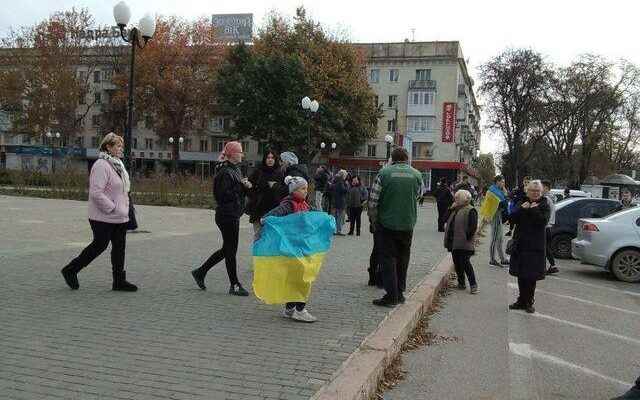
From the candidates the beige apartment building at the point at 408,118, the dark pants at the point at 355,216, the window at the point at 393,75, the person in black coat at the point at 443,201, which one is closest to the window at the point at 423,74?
the beige apartment building at the point at 408,118

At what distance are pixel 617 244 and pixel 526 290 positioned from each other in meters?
4.71

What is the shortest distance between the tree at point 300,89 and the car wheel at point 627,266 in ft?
126

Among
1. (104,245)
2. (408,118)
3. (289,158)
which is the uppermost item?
(408,118)

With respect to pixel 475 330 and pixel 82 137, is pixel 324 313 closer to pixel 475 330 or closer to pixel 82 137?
pixel 475 330

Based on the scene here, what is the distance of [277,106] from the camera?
48.9 metres

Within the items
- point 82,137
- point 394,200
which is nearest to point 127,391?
point 394,200

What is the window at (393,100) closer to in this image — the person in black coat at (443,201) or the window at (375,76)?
the window at (375,76)

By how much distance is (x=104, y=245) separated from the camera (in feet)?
22.1

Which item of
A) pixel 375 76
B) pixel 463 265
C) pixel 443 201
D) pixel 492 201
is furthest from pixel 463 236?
pixel 375 76

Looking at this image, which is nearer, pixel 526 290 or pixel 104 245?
pixel 104 245

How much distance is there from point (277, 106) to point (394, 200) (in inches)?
1698

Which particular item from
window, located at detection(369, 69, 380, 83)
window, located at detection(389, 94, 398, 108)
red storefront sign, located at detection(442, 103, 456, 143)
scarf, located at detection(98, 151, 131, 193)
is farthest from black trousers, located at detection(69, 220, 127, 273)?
window, located at detection(369, 69, 380, 83)

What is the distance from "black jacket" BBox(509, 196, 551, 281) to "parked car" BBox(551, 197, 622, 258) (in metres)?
7.49

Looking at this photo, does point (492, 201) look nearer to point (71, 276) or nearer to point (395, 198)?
point (395, 198)
